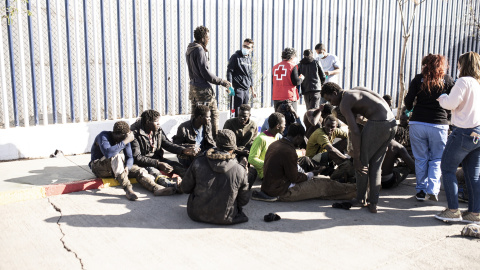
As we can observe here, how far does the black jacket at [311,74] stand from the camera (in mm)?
9227

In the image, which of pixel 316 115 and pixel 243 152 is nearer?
pixel 243 152

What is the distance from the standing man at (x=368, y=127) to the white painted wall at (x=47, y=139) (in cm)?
448

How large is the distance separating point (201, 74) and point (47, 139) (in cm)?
272

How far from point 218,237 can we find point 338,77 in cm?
786

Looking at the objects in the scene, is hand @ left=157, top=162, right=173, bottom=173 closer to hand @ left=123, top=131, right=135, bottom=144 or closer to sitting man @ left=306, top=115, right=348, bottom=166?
hand @ left=123, top=131, right=135, bottom=144

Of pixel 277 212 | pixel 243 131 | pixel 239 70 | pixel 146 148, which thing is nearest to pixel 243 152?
pixel 243 131

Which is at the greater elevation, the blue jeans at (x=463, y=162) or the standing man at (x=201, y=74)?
the standing man at (x=201, y=74)

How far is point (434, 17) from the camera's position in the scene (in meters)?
13.2

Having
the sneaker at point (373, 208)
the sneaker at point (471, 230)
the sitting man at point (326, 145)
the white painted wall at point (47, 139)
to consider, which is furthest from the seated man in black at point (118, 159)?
the sneaker at point (471, 230)

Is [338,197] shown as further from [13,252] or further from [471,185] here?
[13,252]

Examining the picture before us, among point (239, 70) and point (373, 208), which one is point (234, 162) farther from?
point (239, 70)

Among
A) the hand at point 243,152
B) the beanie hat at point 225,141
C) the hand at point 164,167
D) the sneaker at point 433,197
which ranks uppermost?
the beanie hat at point 225,141

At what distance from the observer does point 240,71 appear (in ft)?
28.3

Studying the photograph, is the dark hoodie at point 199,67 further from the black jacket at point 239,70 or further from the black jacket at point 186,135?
the black jacket at point 239,70
